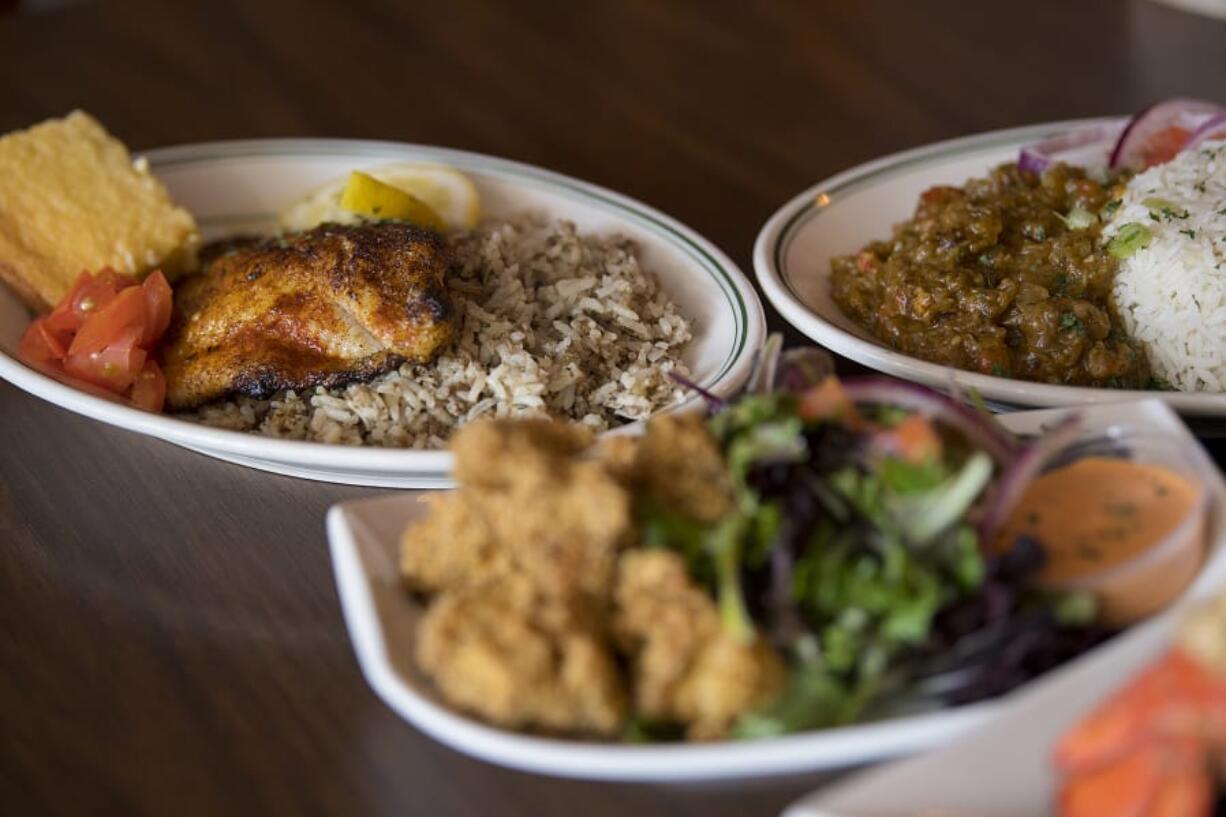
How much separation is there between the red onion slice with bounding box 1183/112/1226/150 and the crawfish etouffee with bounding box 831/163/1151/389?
31cm

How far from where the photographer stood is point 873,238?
3.35m

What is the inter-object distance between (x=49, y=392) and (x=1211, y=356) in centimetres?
231

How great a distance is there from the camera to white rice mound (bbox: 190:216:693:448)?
2.66 meters

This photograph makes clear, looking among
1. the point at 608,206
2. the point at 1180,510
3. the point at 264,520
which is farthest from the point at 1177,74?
the point at 264,520

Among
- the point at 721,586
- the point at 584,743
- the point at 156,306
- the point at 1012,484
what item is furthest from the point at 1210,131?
Result: the point at 156,306

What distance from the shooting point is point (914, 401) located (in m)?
2.05

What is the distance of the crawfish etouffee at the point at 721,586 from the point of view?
1.76 meters

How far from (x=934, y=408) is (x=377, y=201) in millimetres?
1609

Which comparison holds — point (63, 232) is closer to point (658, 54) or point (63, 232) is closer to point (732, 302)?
point (732, 302)

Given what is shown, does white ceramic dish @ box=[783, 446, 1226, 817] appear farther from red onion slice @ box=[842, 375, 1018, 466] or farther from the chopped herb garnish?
the chopped herb garnish

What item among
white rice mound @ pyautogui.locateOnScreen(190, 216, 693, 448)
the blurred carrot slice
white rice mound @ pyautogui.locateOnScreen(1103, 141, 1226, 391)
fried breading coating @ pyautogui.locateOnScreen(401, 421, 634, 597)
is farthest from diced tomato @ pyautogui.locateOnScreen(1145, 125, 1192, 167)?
the blurred carrot slice

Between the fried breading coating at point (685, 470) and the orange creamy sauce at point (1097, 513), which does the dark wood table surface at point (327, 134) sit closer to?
the fried breading coating at point (685, 470)

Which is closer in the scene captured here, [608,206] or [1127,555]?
[1127,555]

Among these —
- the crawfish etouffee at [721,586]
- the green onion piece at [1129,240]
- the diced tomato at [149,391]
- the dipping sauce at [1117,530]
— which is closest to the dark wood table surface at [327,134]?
the diced tomato at [149,391]
